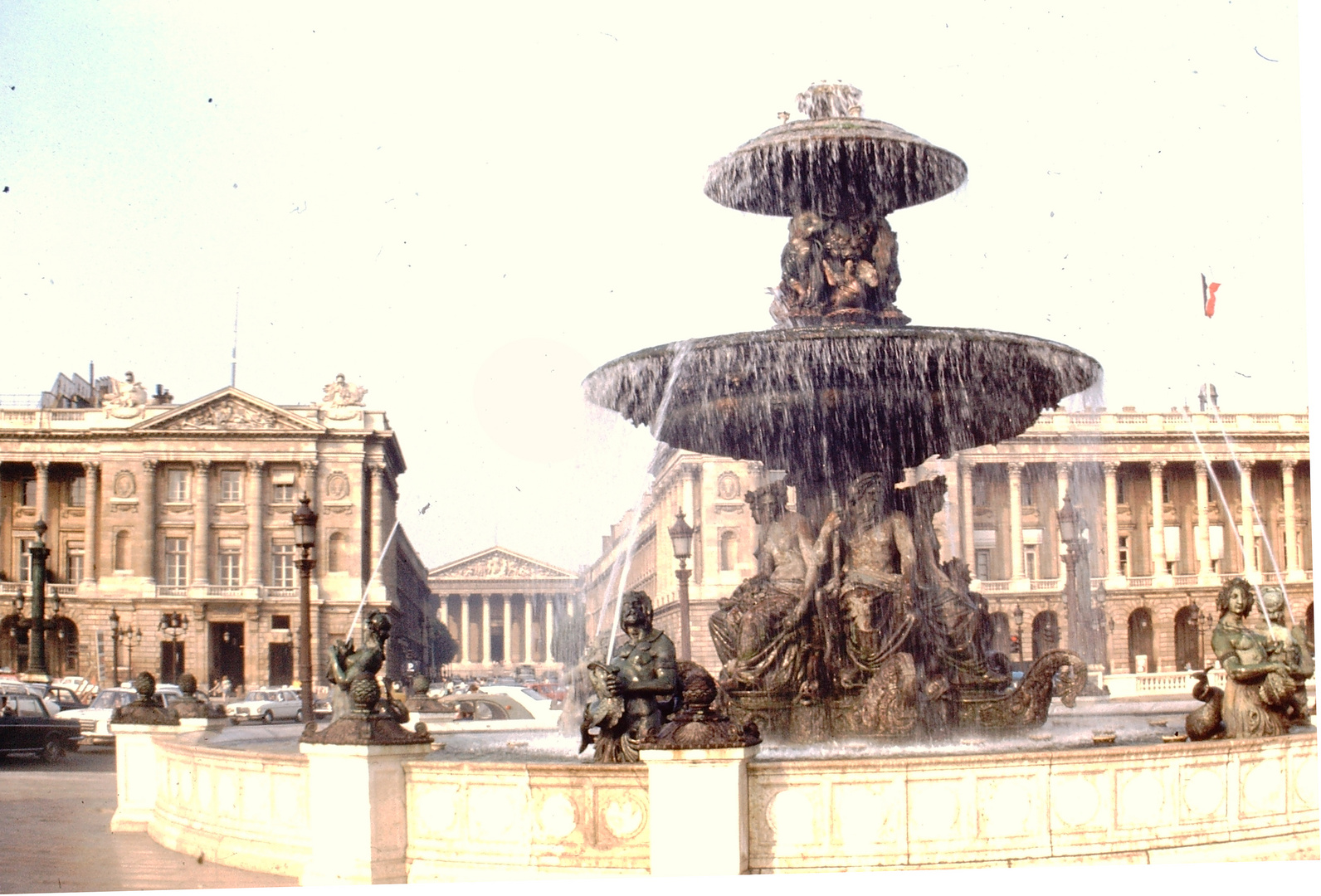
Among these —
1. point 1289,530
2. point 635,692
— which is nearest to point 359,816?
point 635,692

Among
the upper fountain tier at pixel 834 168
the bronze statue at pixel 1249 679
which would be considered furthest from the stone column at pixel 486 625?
the bronze statue at pixel 1249 679

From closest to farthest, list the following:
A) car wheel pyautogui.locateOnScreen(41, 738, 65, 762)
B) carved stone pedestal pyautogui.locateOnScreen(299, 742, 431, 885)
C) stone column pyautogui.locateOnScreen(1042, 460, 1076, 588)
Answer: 1. carved stone pedestal pyautogui.locateOnScreen(299, 742, 431, 885)
2. car wheel pyautogui.locateOnScreen(41, 738, 65, 762)
3. stone column pyautogui.locateOnScreen(1042, 460, 1076, 588)

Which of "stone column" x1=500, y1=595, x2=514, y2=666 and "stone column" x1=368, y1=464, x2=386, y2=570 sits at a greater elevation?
"stone column" x1=368, y1=464, x2=386, y2=570

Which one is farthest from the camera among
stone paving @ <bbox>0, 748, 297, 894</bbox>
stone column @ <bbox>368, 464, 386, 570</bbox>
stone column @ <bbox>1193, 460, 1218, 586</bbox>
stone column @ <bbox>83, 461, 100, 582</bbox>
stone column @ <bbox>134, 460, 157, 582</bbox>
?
stone column @ <bbox>368, 464, 386, 570</bbox>

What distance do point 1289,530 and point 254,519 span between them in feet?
154

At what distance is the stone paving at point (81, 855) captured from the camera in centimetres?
847

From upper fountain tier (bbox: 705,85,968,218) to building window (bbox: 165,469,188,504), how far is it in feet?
218

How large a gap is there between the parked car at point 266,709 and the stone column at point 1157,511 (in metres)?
43.9

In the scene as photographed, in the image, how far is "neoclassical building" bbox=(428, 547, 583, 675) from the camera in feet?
394

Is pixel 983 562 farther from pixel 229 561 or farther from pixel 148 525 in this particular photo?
pixel 148 525

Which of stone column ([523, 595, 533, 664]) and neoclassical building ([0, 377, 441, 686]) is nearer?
neoclassical building ([0, 377, 441, 686])

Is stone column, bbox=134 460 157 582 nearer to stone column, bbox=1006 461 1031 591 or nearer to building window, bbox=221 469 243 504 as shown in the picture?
building window, bbox=221 469 243 504

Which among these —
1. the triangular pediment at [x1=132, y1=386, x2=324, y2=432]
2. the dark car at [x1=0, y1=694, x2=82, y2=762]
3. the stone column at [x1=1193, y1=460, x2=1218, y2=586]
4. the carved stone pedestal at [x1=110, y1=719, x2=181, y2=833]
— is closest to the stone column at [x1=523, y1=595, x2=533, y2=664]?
the triangular pediment at [x1=132, y1=386, x2=324, y2=432]

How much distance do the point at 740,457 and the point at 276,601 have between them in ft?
209
